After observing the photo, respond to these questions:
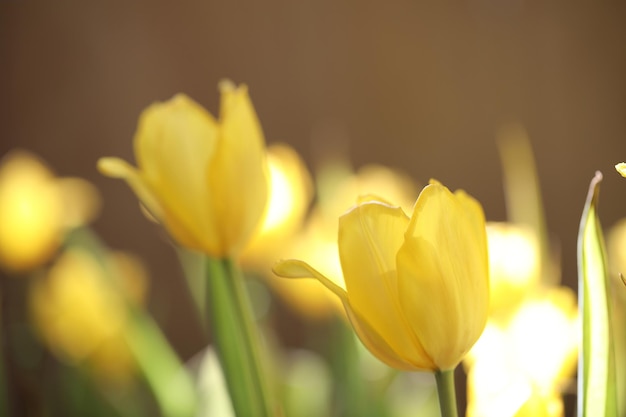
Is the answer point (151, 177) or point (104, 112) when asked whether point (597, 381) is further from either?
point (104, 112)

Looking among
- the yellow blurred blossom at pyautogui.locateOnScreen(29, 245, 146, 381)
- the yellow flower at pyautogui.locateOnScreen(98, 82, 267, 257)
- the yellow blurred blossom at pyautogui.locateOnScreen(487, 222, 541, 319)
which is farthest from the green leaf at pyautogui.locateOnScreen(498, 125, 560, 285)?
the yellow blurred blossom at pyautogui.locateOnScreen(29, 245, 146, 381)

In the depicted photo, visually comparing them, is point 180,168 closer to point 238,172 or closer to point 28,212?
point 238,172

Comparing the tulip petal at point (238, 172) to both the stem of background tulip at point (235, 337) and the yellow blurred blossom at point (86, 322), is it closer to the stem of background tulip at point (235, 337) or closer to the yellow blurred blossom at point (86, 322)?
the stem of background tulip at point (235, 337)

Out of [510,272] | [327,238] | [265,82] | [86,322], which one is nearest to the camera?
[510,272]

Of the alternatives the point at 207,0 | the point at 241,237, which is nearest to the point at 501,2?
the point at 207,0

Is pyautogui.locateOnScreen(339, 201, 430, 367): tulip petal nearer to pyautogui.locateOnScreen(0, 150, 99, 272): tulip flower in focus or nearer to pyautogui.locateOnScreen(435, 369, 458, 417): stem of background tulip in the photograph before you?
pyautogui.locateOnScreen(435, 369, 458, 417): stem of background tulip

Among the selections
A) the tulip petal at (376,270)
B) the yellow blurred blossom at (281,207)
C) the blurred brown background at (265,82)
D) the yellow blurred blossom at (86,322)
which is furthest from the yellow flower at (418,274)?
the blurred brown background at (265,82)

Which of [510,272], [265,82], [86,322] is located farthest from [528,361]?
[265,82]
